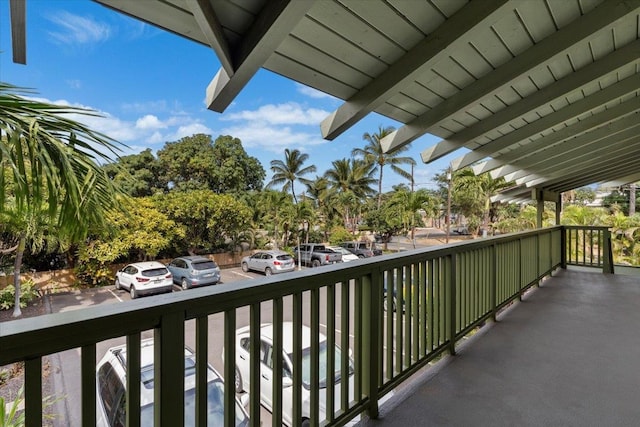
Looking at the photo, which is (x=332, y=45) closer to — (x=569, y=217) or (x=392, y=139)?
(x=392, y=139)

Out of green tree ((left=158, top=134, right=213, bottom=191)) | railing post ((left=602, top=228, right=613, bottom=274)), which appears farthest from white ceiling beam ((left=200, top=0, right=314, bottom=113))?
green tree ((left=158, top=134, right=213, bottom=191))

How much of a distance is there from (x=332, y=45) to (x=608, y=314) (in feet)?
12.5

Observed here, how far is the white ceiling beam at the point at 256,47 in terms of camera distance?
1.25 meters

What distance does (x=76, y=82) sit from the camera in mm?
27781

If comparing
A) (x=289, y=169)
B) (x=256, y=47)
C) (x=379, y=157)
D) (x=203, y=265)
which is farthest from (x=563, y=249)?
(x=289, y=169)

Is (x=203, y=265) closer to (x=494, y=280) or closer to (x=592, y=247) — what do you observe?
(x=494, y=280)

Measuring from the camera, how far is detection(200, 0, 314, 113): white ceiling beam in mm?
1249

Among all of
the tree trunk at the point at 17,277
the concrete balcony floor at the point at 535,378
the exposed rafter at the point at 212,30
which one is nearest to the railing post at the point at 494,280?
the concrete balcony floor at the point at 535,378

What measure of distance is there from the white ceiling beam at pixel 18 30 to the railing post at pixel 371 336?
69.8 inches

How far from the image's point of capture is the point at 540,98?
8.59 ft

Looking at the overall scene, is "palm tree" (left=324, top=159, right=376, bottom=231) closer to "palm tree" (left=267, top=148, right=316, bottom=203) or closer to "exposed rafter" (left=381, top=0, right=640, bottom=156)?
"palm tree" (left=267, top=148, right=316, bottom=203)

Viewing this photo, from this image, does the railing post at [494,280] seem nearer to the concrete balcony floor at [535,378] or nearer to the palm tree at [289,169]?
the concrete balcony floor at [535,378]

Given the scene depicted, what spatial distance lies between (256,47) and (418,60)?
92cm

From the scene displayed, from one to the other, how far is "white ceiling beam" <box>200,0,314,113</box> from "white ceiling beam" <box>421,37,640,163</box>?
226cm
